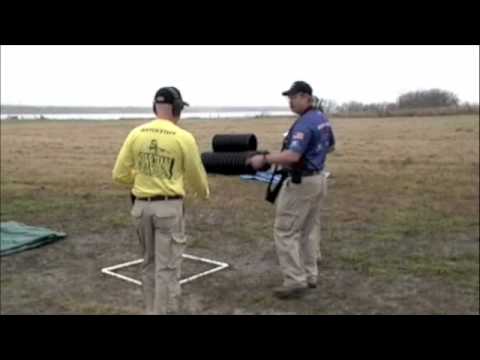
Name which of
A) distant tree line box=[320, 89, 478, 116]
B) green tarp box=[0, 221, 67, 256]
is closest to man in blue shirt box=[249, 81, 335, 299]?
green tarp box=[0, 221, 67, 256]

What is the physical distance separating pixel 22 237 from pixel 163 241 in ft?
13.7

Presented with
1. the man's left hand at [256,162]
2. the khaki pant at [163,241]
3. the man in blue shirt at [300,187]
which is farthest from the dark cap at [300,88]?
the man's left hand at [256,162]

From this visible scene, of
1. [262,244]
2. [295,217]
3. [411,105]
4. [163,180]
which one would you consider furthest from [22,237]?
[411,105]

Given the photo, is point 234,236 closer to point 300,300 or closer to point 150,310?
point 300,300

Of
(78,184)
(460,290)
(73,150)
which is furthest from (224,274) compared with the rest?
(73,150)

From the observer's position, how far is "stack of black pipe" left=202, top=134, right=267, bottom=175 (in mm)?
3580

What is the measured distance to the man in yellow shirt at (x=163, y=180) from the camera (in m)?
4.46

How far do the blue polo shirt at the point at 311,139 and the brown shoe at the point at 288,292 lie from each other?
130 cm

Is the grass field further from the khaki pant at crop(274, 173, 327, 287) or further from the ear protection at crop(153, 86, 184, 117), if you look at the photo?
the ear protection at crop(153, 86, 184, 117)

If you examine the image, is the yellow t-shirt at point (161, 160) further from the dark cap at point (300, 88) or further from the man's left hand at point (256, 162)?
the dark cap at point (300, 88)

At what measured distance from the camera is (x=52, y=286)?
6.17 m

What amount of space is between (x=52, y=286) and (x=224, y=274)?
2.02 m

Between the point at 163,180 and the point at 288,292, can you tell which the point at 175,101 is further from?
the point at 288,292

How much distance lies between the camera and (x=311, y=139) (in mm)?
5422
